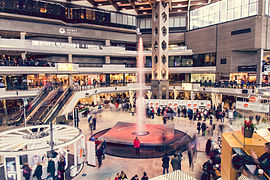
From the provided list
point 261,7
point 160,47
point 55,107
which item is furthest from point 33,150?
point 261,7

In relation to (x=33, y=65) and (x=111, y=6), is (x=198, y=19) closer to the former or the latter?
(x=111, y=6)

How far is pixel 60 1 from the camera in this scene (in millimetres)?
35469

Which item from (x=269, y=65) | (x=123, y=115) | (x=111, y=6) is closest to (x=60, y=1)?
(x=111, y=6)

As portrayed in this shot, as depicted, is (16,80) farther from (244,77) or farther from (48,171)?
(244,77)

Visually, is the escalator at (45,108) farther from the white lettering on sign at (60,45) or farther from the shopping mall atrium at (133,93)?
the white lettering on sign at (60,45)

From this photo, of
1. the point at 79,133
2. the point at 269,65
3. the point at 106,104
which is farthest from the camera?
the point at 106,104

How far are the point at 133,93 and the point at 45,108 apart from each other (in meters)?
14.0

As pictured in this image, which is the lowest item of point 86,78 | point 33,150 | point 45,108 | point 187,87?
point 33,150

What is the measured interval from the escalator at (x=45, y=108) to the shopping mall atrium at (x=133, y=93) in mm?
114

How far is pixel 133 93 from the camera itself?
29.0 metres

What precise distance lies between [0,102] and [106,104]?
15530 millimetres

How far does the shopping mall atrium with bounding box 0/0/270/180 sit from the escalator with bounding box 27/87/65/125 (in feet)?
0.37

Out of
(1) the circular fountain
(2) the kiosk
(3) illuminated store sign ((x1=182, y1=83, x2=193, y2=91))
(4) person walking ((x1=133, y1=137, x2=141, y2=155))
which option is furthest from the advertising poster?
(3) illuminated store sign ((x1=182, y1=83, x2=193, y2=91))

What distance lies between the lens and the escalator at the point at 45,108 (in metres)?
16.2
